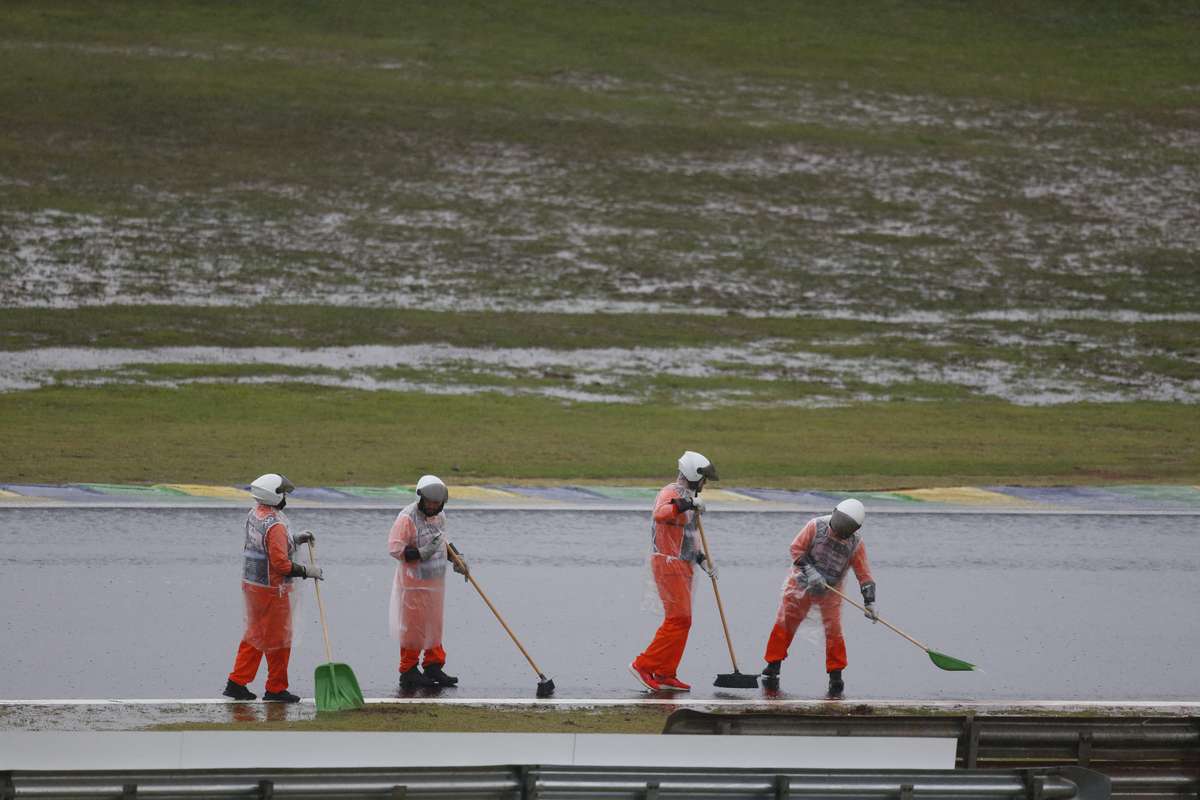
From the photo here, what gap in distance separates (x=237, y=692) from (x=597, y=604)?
3.96 meters

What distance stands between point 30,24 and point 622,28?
63.1 feet

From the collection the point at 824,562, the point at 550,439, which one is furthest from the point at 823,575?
the point at 550,439

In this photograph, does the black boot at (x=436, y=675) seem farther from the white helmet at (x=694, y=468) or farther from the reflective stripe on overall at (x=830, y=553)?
the reflective stripe on overall at (x=830, y=553)

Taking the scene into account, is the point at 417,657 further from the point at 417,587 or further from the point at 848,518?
the point at 848,518

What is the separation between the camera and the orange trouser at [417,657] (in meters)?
12.1

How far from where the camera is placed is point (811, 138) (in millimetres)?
44906

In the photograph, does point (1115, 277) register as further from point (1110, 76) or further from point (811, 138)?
point (1110, 76)

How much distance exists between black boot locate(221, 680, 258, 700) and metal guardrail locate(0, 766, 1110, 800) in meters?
3.88

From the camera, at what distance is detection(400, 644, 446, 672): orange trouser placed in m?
12.1

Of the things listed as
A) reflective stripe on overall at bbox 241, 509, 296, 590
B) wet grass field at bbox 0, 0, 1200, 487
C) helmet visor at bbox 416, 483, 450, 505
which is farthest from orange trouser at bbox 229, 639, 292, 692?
wet grass field at bbox 0, 0, 1200, 487

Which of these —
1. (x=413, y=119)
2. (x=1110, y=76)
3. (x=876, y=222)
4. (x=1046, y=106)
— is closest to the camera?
(x=876, y=222)

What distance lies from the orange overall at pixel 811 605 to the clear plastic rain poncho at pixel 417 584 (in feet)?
8.43

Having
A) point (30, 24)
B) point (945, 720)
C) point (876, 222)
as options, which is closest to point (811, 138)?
point (876, 222)

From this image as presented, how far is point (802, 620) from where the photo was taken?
41.0 feet
